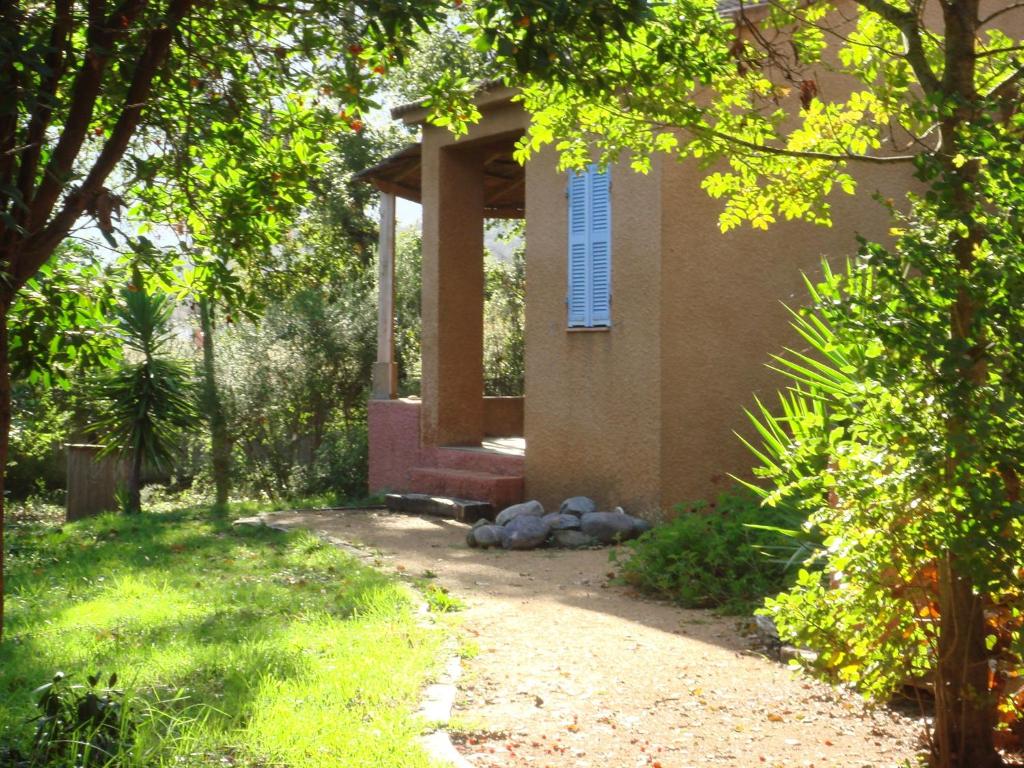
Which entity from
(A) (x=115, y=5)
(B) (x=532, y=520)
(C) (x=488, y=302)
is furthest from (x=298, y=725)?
(C) (x=488, y=302)

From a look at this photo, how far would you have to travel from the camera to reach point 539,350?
1213 cm

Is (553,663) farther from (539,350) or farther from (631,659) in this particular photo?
(539,350)

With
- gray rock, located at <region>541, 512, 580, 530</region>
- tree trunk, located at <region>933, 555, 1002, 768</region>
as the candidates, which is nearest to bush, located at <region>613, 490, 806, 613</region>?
gray rock, located at <region>541, 512, 580, 530</region>

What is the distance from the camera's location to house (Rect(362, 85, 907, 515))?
1074 cm

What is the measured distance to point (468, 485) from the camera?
41.3 feet

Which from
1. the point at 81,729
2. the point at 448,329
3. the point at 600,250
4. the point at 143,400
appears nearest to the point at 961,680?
the point at 81,729

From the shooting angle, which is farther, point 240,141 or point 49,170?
point 240,141

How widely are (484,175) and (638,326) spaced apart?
4970 millimetres

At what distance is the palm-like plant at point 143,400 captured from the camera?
13422mm

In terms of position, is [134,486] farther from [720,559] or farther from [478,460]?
[720,559]

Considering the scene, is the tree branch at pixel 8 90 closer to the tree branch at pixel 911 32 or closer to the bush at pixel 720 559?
the tree branch at pixel 911 32

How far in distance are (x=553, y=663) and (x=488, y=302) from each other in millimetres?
16289

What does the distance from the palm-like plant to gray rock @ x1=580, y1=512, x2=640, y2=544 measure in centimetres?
577

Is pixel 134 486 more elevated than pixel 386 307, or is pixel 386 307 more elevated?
pixel 386 307
